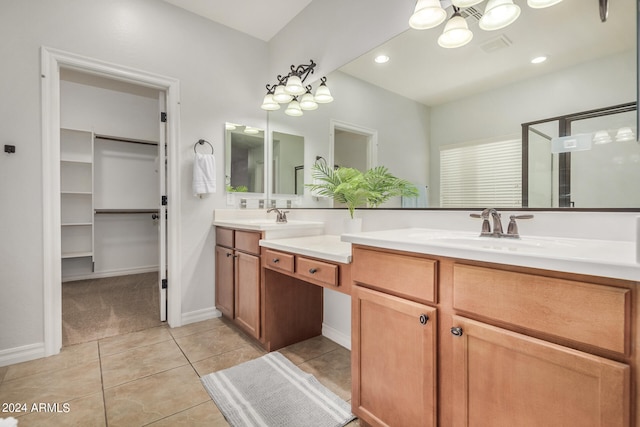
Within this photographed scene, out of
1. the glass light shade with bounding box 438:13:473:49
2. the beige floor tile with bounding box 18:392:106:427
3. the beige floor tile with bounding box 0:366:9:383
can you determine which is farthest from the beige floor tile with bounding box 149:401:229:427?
the glass light shade with bounding box 438:13:473:49

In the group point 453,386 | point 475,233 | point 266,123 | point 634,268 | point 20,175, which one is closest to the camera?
point 634,268

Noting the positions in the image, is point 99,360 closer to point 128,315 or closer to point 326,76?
point 128,315

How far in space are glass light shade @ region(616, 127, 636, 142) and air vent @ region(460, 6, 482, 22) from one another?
78 cm

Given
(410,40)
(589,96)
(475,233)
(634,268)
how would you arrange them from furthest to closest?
(410,40) → (475,233) → (589,96) → (634,268)

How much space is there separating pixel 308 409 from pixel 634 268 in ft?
4.61

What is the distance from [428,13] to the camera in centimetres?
139

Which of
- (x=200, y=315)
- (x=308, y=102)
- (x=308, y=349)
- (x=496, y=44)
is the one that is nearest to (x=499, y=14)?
(x=496, y=44)

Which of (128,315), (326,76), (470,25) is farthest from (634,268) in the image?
(128,315)

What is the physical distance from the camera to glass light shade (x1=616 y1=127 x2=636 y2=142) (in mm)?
1036

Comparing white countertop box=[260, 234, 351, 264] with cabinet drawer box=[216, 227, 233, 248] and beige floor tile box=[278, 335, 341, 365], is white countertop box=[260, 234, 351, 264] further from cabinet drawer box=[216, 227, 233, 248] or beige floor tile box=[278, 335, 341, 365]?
beige floor tile box=[278, 335, 341, 365]

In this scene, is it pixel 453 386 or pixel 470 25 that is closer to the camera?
pixel 453 386

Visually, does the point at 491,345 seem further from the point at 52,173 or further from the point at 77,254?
the point at 77,254

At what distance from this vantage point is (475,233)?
140 cm

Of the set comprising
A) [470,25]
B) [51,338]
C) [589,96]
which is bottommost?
[51,338]
